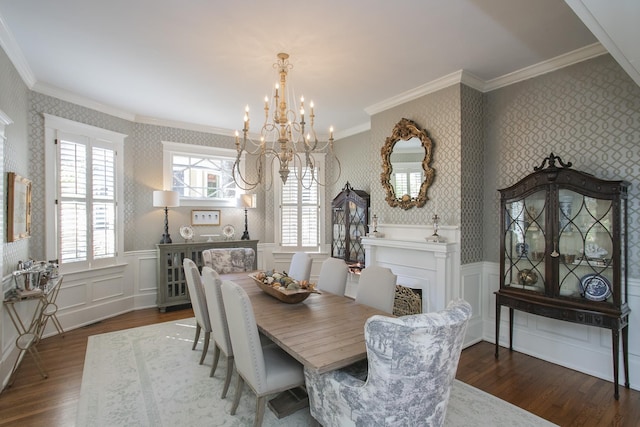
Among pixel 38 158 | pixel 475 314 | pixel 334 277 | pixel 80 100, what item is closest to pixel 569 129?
pixel 475 314

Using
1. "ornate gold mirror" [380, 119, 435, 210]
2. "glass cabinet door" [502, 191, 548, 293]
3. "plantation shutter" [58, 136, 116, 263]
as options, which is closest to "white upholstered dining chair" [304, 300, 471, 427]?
"glass cabinet door" [502, 191, 548, 293]

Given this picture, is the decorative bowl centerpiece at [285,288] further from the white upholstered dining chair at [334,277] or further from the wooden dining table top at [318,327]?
the white upholstered dining chair at [334,277]

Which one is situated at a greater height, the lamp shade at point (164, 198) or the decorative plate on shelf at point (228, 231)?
the lamp shade at point (164, 198)

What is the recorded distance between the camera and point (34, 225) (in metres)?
3.73

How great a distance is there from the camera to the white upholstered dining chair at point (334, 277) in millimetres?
3162

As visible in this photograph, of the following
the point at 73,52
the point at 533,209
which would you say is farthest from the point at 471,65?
the point at 73,52

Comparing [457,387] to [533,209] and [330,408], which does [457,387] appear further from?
[533,209]

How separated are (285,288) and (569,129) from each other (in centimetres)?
308

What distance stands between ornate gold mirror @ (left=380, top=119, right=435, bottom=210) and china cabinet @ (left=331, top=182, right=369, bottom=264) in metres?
0.78

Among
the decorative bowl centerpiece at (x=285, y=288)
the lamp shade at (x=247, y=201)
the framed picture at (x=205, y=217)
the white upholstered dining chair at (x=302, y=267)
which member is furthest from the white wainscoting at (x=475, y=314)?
the decorative bowl centerpiece at (x=285, y=288)

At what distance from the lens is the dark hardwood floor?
2326mm

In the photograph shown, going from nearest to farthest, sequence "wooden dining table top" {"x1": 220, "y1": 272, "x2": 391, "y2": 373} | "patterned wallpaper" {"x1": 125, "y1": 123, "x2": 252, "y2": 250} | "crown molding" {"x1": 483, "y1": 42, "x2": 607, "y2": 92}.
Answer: "wooden dining table top" {"x1": 220, "y1": 272, "x2": 391, "y2": 373}, "crown molding" {"x1": 483, "y1": 42, "x2": 607, "y2": 92}, "patterned wallpaper" {"x1": 125, "y1": 123, "x2": 252, "y2": 250}

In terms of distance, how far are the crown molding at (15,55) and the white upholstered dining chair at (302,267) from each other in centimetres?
328

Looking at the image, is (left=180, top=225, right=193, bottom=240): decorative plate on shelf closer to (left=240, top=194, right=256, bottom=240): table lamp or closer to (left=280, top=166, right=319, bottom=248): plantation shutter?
(left=240, top=194, right=256, bottom=240): table lamp
